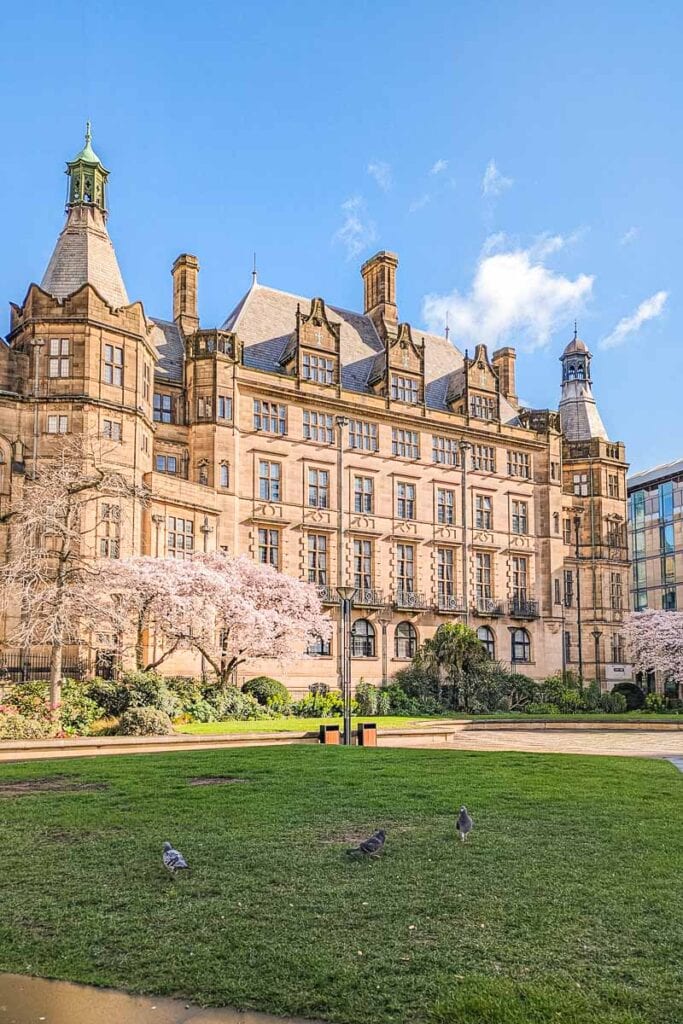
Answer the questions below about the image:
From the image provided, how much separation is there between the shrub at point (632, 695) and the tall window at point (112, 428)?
30.4m

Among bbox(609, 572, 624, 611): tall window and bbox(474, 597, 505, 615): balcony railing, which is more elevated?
bbox(609, 572, 624, 611): tall window

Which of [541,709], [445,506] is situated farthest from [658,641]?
[445,506]

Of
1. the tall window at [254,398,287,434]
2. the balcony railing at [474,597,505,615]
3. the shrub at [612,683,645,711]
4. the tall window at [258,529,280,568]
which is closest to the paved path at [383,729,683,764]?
the tall window at [258,529,280,568]

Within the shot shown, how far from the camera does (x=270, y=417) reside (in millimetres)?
44781

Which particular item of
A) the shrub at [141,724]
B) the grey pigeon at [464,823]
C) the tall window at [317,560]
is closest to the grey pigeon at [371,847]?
the grey pigeon at [464,823]

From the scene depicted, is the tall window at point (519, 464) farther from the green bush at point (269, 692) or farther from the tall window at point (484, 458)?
the green bush at point (269, 692)

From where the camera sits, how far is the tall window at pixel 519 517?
54.1 meters

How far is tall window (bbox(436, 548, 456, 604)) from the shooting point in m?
50.0

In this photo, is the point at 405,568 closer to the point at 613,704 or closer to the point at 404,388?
the point at 404,388

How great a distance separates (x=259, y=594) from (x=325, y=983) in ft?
106

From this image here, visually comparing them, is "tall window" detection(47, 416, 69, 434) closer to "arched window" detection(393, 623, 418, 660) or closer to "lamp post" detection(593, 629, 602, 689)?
"arched window" detection(393, 623, 418, 660)

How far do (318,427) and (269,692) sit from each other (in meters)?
15.0

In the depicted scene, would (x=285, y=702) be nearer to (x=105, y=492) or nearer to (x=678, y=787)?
(x=105, y=492)

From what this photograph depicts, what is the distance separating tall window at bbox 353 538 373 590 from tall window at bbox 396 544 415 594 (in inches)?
68.9
